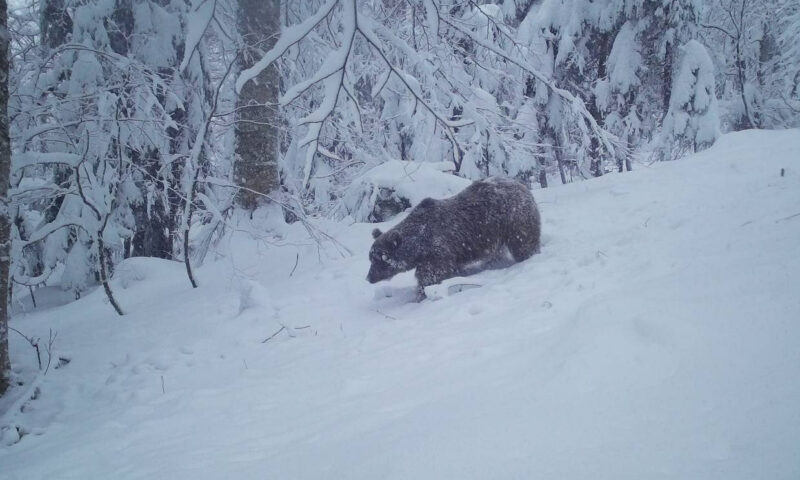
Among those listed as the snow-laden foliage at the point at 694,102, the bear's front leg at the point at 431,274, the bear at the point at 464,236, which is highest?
the snow-laden foliage at the point at 694,102

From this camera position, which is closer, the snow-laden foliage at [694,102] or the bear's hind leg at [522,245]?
the bear's hind leg at [522,245]

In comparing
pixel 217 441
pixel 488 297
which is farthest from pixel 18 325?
pixel 488 297

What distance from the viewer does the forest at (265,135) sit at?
141 inches

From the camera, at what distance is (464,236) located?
541cm

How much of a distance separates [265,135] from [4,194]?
3.72 m

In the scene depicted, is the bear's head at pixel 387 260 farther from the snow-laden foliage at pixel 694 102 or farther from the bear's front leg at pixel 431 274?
the snow-laden foliage at pixel 694 102

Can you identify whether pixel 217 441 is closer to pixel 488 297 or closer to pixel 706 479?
pixel 706 479

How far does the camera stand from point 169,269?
7445 millimetres

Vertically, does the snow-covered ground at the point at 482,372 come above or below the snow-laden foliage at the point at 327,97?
below

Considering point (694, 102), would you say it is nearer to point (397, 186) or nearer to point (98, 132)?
point (397, 186)

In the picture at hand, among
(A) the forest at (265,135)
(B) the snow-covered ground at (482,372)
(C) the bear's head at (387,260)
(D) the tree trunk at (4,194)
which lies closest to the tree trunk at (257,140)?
(A) the forest at (265,135)

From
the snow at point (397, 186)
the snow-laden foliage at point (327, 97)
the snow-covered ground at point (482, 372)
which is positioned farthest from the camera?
the snow at point (397, 186)

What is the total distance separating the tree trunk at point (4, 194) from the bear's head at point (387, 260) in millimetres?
3529

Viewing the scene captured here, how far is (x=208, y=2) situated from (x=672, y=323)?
349cm
